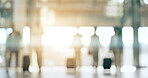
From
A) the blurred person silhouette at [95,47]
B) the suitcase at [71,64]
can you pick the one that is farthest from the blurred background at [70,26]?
the suitcase at [71,64]

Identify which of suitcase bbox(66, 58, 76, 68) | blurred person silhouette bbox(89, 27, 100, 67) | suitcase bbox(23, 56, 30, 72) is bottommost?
suitcase bbox(66, 58, 76, 68)

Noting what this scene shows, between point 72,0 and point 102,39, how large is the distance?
4.30 meters

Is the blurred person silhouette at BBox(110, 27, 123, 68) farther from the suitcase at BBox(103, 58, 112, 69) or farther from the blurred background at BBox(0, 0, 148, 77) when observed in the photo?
the suitcase at BBox(103, 58, 112, 69)

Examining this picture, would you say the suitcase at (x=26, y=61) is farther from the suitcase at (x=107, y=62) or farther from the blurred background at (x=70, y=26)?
the suitcase at (x=107, y=62)

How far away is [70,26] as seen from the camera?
13.5 metres

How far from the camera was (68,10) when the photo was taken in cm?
1527

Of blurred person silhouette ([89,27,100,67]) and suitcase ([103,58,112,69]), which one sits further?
blurred person silhouette ([89,27,100,67])

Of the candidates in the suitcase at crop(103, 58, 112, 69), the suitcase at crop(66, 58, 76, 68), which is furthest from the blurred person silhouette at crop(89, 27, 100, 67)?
the suitcase at crop(103, 58, 112, 69)

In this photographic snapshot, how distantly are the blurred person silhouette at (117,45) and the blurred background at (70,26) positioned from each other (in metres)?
0.18

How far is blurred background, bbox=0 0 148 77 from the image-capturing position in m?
9.91

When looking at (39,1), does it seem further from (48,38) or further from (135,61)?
(135,61)

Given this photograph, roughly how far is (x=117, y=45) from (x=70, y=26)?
14.8 feet

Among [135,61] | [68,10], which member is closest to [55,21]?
[68,10]

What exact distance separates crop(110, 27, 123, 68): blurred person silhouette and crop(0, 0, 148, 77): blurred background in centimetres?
18
